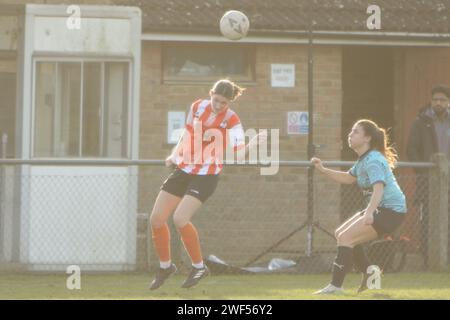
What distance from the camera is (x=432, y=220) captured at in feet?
50.1

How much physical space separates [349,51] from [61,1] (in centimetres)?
460

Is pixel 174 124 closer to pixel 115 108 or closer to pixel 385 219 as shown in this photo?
pixel 115 108

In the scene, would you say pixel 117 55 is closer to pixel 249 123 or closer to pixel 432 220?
pixel 249 123

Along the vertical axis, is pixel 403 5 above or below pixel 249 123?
above

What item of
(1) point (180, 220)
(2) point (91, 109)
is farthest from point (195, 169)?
(2) point (91, 109)

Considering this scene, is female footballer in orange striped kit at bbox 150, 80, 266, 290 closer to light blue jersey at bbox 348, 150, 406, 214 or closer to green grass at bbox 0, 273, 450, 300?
green grass at bbox 0, 273, 450, 300

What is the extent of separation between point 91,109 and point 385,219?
4397 mm

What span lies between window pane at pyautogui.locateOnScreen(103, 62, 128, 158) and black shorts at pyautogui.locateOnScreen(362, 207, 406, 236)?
412cm

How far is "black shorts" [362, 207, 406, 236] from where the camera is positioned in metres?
12.3

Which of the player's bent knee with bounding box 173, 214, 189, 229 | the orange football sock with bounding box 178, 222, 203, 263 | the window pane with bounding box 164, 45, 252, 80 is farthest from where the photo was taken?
the window pane with bounding box 164, 45, 252, 80

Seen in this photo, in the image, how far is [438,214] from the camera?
15.2 meters

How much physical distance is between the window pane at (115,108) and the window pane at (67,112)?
0.31m

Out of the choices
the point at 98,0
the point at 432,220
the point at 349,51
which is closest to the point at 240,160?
the point at 432,220

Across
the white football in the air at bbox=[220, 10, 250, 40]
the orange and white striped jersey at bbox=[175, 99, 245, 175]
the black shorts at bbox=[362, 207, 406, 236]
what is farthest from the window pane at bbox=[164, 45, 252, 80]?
the black shorts at bbox=[362, 207, 406, 236]
